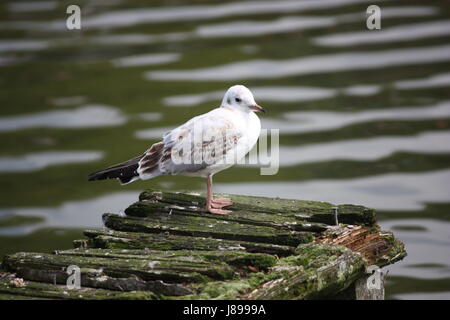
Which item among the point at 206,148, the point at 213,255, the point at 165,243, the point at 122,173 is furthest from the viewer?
the point at 122,173

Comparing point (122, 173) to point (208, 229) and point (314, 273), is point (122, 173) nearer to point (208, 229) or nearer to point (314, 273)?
point (208, 229)

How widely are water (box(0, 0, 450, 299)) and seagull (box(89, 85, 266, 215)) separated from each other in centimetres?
340

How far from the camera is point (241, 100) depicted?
6.20m

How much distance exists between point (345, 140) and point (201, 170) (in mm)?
6084

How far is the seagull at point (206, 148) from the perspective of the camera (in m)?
6.08

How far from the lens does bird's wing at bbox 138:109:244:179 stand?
6078 millimetres

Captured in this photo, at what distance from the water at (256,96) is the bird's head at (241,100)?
3440 millimetres

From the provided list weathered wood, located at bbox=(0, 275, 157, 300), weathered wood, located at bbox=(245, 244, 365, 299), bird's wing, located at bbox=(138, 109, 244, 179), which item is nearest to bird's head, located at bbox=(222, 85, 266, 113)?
bird's wing, located at bbox=(138, 109, 244, 179)

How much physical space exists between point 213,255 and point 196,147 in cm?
106

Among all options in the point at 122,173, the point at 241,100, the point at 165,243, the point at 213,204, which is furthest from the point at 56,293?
the point at 241,100

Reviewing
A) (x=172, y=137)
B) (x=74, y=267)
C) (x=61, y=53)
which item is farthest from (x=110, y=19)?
(x=74, y=267)

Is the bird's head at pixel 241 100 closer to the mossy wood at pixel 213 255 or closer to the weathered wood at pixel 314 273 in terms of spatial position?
the mossy wood at pixel 213 255

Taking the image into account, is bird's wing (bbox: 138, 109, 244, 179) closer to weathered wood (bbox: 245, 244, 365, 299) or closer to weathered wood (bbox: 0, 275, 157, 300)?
weathered wood (bbox: 245, 244, 365, 299)

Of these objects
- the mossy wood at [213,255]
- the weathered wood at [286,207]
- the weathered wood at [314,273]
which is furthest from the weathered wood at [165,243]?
the weathered wood at [286,207]
